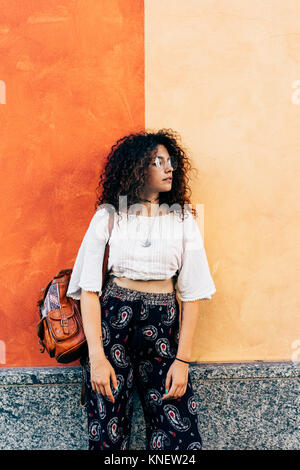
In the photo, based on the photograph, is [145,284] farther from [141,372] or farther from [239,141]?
[239,141]

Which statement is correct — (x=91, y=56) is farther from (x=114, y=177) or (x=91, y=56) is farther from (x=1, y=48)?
(x=114, y=177)

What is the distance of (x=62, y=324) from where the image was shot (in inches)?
88.6

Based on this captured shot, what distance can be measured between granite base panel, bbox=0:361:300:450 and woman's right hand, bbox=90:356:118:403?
688 mm

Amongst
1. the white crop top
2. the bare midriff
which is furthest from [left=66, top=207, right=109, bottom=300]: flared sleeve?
the bare midriff

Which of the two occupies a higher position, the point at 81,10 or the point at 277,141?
the point at 81,10

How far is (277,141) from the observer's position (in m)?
2.82

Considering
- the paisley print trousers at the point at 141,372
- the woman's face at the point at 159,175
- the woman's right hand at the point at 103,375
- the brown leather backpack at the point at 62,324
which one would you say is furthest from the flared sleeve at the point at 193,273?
the woman's right hand at the point at 103,375

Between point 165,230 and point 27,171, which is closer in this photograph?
point 165,230

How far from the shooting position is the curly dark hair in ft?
7.36

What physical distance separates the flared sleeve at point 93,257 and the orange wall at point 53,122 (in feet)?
1.83

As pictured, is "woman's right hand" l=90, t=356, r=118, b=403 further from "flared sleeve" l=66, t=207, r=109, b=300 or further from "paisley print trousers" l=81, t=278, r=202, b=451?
"flared sleeve" l=66, t=207, r=109, b=300

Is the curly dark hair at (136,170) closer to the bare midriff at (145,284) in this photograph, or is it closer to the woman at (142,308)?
the woman at (142,308)
